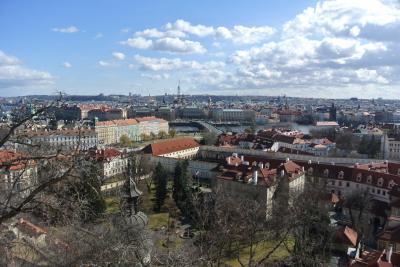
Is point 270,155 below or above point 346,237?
above

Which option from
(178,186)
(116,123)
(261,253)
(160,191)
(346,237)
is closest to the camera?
(346,237)

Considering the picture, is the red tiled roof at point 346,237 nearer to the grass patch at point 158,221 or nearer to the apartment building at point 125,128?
the grass patch at point 158,221

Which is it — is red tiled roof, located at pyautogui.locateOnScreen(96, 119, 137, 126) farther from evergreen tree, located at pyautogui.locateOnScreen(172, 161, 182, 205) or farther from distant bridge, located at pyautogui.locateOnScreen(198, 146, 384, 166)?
evergreen tree, located at pyautogui.locateOnScreen(172, 161, 182, 205)

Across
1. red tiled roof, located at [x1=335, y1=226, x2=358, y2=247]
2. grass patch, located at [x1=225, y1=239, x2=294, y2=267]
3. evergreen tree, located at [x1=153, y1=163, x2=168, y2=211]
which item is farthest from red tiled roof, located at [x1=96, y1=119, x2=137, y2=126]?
red tiled roof, located at [x1=335, y1=226, x2=358, y2=247]

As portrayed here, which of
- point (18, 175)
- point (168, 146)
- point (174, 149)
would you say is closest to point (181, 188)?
point (168, 146)

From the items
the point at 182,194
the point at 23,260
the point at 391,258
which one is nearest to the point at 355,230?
the point at 391,258

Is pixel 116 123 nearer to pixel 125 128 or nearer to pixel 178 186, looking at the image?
pixel 125 128
